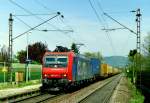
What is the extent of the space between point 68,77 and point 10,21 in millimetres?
9722

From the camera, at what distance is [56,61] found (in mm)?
34094

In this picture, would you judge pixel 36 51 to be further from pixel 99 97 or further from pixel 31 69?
pixel 99 97

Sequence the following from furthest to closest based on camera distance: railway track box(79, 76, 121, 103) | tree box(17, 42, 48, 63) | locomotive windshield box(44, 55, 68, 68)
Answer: tree box(17, 42, 48, 63), locomotive windshield box(44, 55, 68, 68), railway track box(79, 76, 121, 103)

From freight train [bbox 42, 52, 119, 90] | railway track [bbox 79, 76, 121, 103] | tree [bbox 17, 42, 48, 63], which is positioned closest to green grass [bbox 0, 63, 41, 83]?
freight train [bbox 42, 52, 119, 90]

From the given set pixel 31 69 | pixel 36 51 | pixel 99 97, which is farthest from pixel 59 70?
pixel 36 51

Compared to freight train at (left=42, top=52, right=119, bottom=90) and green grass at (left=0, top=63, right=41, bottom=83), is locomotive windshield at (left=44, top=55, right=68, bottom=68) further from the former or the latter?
green grass at (left=0, top=63, right=41, bottom=83)

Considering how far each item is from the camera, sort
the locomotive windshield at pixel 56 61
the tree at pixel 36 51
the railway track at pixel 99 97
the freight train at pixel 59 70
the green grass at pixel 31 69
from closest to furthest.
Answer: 1. the railway track at pixel 99 97
2. the freight train at pixel 59 70
3. the locomotive windshield at pixel 56 61
4. the green grass at pixel 31 69
5. the tree at pixel 36 51

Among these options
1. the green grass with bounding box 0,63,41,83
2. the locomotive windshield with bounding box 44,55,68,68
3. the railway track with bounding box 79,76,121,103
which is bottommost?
the railway track with bounding box 79,76,121,103

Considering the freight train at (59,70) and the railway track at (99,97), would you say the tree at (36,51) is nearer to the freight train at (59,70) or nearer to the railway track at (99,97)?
the railway track at (99,97)

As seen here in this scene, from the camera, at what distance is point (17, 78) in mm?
47250

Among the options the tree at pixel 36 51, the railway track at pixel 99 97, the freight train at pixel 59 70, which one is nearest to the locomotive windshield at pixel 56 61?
the freight train at pixel 59 70

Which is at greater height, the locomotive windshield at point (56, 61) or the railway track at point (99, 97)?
the locomotive windshield at point (56, 61)

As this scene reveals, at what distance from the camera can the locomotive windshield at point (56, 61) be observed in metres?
33.8

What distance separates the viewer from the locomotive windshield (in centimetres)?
3381
